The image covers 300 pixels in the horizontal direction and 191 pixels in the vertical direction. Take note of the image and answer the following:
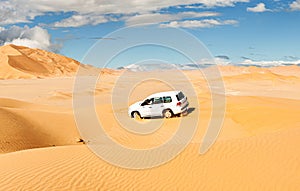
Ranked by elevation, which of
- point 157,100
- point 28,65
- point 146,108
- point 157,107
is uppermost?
point 157,100

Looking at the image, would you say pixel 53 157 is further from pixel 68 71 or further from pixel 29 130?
pixel 68 71

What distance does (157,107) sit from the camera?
20.4 metres

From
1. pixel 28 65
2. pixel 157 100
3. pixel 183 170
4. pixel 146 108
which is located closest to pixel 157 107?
pixel 157 100

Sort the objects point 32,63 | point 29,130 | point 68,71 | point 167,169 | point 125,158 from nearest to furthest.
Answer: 1. point 167,169
2. point 125,158
3. point 29,130
4. point 32,63
5. point 68,71

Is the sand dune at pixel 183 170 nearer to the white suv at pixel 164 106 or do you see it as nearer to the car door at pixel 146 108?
the white suv at pixel 164 106

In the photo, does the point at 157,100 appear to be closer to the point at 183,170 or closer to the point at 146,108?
the point at 146,108

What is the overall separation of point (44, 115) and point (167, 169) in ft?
47.7

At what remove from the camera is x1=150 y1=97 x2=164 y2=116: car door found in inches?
799

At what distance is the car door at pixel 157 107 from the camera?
20.3m

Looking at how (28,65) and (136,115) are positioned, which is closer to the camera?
(136,115)

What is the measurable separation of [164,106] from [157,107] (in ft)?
1.54

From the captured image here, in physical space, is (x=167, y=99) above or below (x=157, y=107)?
above

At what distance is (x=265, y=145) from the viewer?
10734 mm

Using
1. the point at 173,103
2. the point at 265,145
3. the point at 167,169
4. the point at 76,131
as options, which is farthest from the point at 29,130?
the point at 265,145
